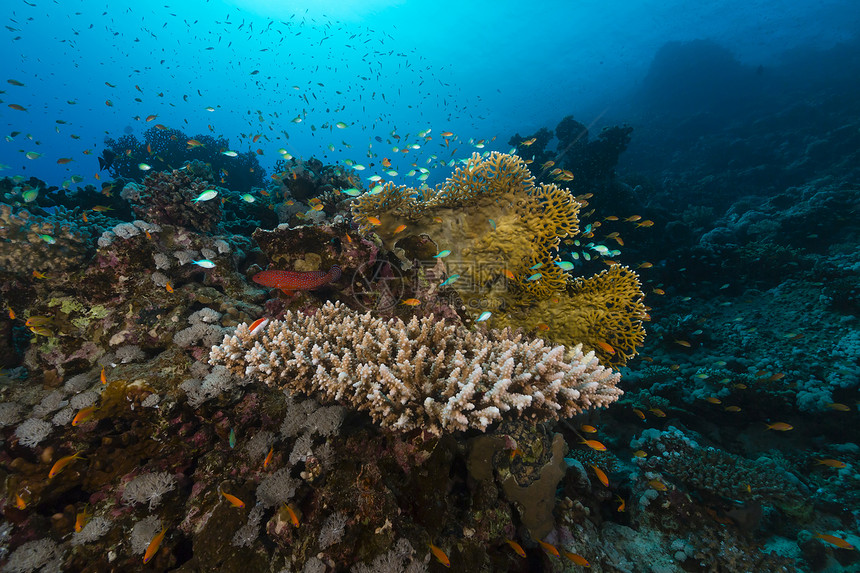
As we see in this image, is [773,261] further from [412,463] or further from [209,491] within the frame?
[209,491]

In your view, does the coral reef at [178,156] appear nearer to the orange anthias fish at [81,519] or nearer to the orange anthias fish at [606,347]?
the orange anthias fish at [81,519]

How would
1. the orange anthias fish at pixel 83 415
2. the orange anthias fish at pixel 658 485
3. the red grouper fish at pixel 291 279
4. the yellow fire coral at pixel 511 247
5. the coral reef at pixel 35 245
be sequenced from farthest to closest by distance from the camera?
the yellow fire coral at pixel 511 247, the orange anthias fish at pixel 658 485, the coral reef at pixel 35 245, the red grouper fish at pixel 291 279, the orange anthias fish at pixel 83 415

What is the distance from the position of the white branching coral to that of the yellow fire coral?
1.14 m

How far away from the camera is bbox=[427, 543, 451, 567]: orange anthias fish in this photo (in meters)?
2.33

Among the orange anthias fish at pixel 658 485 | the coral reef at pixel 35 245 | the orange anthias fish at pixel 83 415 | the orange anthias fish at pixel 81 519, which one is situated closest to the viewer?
the orange anthias fish at pixel 81 519

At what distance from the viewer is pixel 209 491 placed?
2695mm

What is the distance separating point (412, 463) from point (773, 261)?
46.0ft

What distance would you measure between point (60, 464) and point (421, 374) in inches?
124

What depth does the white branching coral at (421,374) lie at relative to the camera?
2.62 meters

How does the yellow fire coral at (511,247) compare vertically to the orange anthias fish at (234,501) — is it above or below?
above

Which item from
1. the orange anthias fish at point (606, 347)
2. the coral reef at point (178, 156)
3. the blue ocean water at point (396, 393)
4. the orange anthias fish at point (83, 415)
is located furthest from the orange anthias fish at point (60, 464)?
the coral reef at point (178, 156)

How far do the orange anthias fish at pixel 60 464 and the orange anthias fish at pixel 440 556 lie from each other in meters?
3.15

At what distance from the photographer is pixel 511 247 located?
4.61 m

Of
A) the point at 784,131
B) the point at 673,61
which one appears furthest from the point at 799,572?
the point at 673,61
